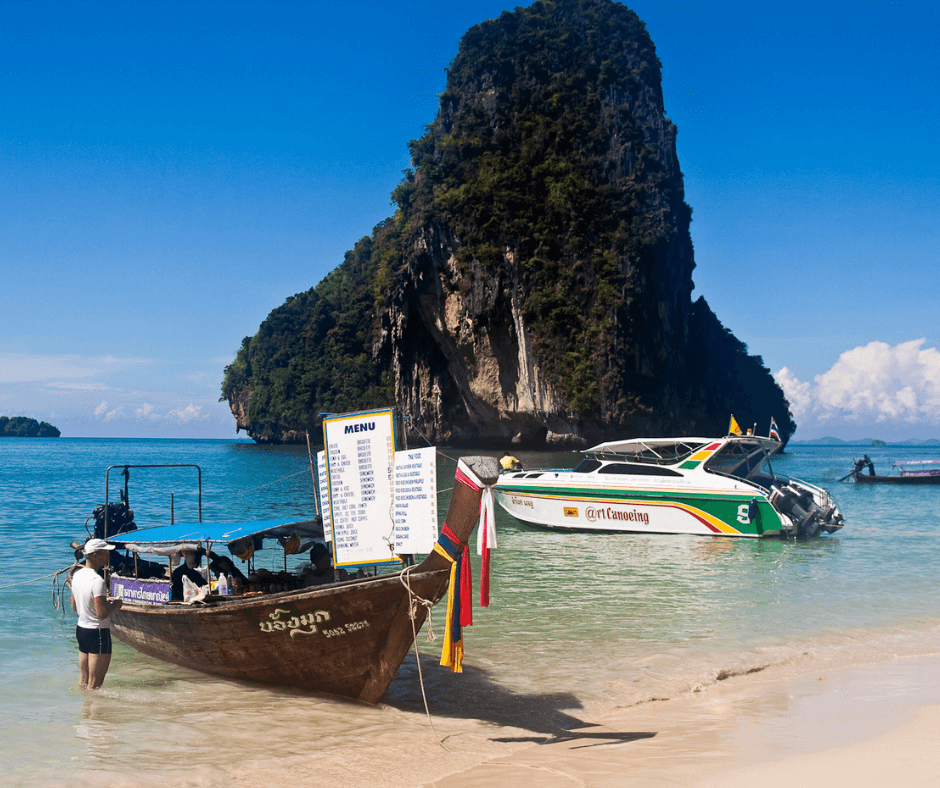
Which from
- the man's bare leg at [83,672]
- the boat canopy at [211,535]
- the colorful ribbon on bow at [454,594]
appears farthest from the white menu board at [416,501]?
the man's bare leg at [83,672]

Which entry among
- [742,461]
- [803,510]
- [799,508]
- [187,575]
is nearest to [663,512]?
[742,461]

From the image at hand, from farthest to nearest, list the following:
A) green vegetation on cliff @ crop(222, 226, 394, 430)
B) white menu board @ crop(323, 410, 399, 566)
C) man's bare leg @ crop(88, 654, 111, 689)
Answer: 1. green vegetation on cliff @ crop(222, 226, 394, 430)
2. man's bare leg @ crop(88, 654, 111, 689)
3. white menu board @ crop(323, 410, 399, 566)

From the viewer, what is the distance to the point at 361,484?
7.06 m

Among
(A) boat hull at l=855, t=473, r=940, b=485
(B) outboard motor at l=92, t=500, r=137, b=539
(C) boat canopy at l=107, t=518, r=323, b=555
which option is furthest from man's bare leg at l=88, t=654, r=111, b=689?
(A) boat hull at l=855, t=473, r=940, b=485

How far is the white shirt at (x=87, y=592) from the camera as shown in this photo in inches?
282

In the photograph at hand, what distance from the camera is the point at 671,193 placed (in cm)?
5059

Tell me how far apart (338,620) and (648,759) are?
287cm

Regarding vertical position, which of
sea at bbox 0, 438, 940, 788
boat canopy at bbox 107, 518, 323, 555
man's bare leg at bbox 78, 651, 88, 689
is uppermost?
boat canopy at bbox 107, 518, 323, 555

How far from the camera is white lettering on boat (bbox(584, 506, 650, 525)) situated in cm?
1806

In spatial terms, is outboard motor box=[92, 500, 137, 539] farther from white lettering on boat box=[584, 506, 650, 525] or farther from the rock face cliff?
the rock face cliff

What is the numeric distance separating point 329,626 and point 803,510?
14.4 metres

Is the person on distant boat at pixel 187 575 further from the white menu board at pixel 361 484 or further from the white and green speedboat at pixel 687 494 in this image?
the white and green speedboat at pixel 687 494

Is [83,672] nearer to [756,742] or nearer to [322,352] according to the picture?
[756,742]

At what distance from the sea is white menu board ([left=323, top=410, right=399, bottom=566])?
1.28 metres
